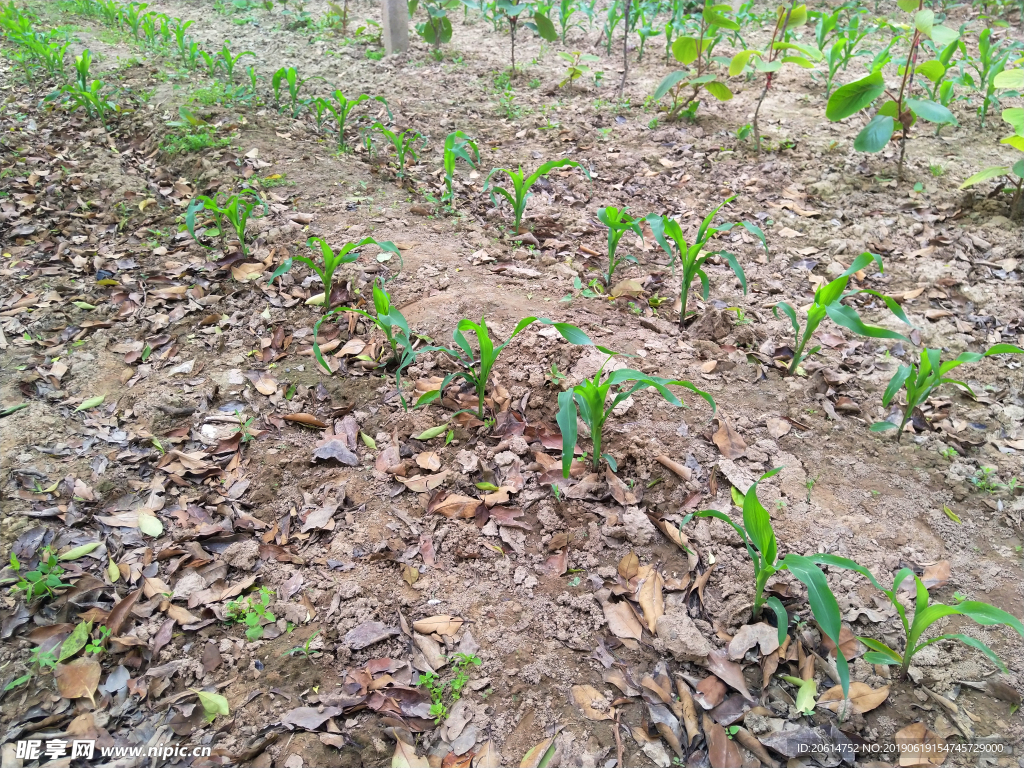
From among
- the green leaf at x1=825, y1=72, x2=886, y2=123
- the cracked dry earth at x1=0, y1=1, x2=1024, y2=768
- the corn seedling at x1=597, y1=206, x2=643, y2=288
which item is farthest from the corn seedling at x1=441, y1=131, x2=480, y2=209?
the green leaf at x1=825, y1=72, x2=886, y2=123

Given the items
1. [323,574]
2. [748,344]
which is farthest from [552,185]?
[323,574]

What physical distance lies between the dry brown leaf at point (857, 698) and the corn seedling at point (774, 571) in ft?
0.21

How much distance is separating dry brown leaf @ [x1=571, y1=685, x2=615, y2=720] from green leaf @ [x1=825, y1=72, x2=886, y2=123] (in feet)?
10.6

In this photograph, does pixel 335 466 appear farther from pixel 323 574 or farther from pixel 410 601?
pixel 410 601

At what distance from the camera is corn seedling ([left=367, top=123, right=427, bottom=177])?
3.74m

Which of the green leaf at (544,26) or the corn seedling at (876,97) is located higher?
the green leaf at (544,26)

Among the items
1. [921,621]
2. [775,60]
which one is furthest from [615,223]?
[775,60]

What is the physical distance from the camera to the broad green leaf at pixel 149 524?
6.28 ft

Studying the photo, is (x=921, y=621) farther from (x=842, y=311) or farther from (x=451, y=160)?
(x=451, y=160)

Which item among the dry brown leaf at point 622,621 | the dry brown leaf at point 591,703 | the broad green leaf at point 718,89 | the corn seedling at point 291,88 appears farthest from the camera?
the corn seedling at point 291,88

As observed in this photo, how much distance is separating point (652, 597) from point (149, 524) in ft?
5.30

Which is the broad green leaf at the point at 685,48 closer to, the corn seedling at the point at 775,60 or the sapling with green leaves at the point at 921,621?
the corn seedling at the point at 775,60

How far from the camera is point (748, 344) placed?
2.63m

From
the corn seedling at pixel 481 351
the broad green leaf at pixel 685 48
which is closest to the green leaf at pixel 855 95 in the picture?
the broad green leaf at pixel 685 48
